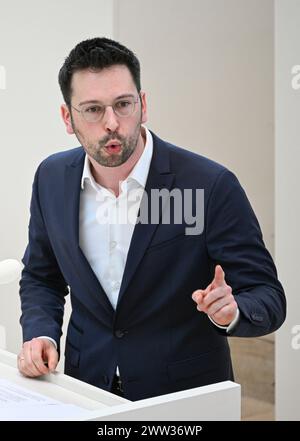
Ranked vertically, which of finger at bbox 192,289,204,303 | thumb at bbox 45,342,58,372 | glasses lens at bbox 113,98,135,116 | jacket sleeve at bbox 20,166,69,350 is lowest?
thumb at bbox 45,342,58,372

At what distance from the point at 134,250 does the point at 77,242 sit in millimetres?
167

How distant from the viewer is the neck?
1.82 metres

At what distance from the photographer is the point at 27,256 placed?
6.62ft

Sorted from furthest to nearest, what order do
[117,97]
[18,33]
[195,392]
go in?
[18,33], [117,97], [195,392]

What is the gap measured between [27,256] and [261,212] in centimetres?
270

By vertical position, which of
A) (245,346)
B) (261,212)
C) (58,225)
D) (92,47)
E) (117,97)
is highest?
(92,47)

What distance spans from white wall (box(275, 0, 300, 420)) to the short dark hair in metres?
1.21

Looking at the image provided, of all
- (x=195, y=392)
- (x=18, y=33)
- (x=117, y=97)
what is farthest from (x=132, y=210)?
(x=18, y=33)

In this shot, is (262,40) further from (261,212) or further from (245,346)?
(245,346)

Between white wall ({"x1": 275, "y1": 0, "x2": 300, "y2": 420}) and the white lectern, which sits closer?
the white lectern

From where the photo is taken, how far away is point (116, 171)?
71.8 inches

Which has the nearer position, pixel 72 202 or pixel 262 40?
pixel 72 202

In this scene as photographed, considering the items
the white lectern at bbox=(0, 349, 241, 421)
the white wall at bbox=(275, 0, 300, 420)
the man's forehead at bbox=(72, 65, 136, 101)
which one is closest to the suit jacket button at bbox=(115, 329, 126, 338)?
the white lectern at bbox=(0, 349, 241, 421)

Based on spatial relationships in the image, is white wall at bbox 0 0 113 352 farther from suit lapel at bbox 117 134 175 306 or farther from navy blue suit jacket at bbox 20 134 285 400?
suit lapel at bbox 117 134 175 306
